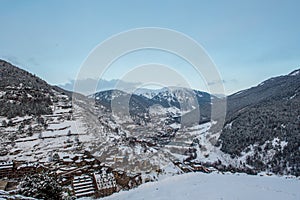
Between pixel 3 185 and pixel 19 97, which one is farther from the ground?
pixel 19 97

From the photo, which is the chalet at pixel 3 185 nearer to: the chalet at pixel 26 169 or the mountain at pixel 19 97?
the chalet at pixel 26 169

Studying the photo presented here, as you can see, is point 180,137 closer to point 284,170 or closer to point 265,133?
point 265,133

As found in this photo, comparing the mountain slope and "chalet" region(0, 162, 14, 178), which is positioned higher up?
the mountain slope

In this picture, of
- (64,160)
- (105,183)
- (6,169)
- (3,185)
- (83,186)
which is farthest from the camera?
(64,160)

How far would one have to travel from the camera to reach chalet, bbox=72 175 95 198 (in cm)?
1873

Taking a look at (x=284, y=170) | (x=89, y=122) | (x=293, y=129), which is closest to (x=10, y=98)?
(x=89, y=122)

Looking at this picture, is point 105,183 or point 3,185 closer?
point 3,185

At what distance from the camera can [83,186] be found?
20281 mm

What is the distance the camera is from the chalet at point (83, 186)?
61.4 feet

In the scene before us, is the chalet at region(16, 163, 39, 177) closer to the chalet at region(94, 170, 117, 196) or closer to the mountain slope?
the chalet at region(94, 170, 117, 196)

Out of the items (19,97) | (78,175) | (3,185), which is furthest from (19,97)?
(78,175)

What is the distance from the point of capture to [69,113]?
1837 inches

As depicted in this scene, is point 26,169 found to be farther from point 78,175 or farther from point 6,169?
point 78,175

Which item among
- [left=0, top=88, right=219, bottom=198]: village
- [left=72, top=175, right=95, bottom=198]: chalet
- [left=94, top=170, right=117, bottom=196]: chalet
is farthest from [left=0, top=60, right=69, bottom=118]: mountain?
[left=94, top=170, right=117, bottom=196]: chalet
